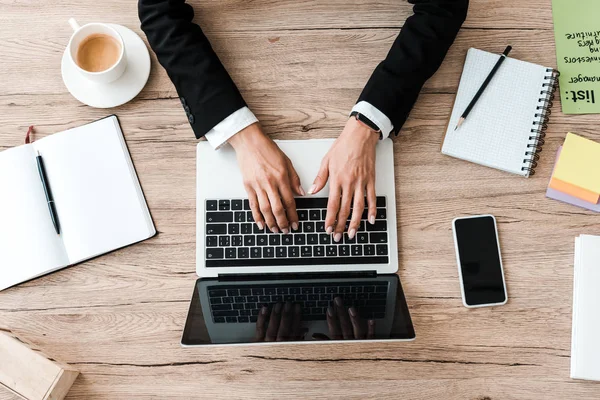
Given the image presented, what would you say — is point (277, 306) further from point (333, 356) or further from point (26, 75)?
point (26, 75)

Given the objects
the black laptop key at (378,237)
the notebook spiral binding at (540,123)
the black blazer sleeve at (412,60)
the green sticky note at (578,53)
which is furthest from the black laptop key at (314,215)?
the green sticky note at (578,53)

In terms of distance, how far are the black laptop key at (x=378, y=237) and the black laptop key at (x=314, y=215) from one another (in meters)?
0.10

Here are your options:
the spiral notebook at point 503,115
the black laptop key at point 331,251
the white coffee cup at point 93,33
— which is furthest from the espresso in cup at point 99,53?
the spiral notebook at point 503,115

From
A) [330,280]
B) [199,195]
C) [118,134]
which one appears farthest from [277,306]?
[118,134]

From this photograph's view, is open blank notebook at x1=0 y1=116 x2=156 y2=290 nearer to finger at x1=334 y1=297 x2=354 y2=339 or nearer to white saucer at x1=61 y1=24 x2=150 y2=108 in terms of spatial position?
white saucer at x1=61 y1=24 x2=150 y2=108

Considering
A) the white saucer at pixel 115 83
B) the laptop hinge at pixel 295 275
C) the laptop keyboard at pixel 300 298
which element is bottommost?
the laptop hinge at pixel 295 275

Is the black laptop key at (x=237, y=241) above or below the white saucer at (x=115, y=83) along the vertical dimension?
below

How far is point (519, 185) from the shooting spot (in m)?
0.99

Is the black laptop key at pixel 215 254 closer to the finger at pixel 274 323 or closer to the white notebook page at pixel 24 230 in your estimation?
the finger at pixel 274 323

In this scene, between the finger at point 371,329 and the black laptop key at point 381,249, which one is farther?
the black laptop key at point 381,249

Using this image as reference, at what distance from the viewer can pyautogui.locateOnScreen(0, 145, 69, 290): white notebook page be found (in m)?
0.94

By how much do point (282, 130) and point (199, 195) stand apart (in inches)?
7.9

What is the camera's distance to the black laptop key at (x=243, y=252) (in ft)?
3.09

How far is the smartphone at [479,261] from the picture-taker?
37.4 inches
